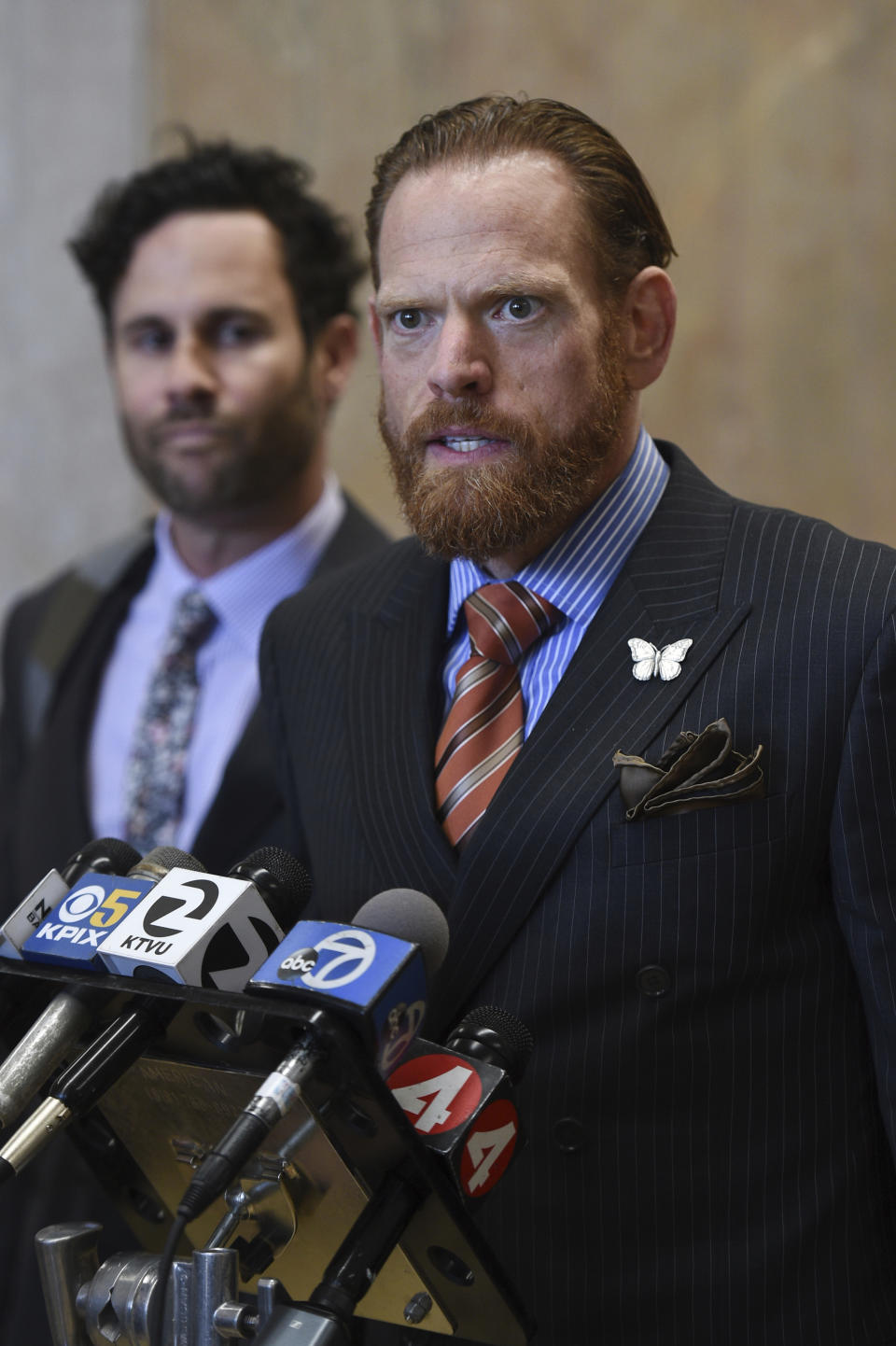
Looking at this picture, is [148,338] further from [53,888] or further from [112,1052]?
[112,1052]

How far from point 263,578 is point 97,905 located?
1488 millimetres

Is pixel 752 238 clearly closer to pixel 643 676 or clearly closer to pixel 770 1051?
pixel 643 676

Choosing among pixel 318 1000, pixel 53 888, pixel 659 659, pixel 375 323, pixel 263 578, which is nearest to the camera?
pixel 318 1000

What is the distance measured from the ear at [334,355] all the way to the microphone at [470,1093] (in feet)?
5.82

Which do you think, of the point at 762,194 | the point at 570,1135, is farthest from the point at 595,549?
the point at 762,194

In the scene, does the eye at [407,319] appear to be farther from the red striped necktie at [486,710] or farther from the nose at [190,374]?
the nose at [190,374]

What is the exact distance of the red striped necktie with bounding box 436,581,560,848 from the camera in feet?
4.84

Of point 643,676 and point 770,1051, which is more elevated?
point 643,676

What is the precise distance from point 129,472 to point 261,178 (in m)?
1.30

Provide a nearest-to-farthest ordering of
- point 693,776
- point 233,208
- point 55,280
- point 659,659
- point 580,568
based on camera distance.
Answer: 1. point 693,776
2. point 659,659
3. point 580,568
4. point 233,208
5. point 55,280

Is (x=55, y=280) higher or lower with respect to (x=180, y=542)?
higher

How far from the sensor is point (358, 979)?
0.98 m

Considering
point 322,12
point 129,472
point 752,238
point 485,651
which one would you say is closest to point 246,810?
point 485,651

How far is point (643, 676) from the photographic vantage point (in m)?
1.40
